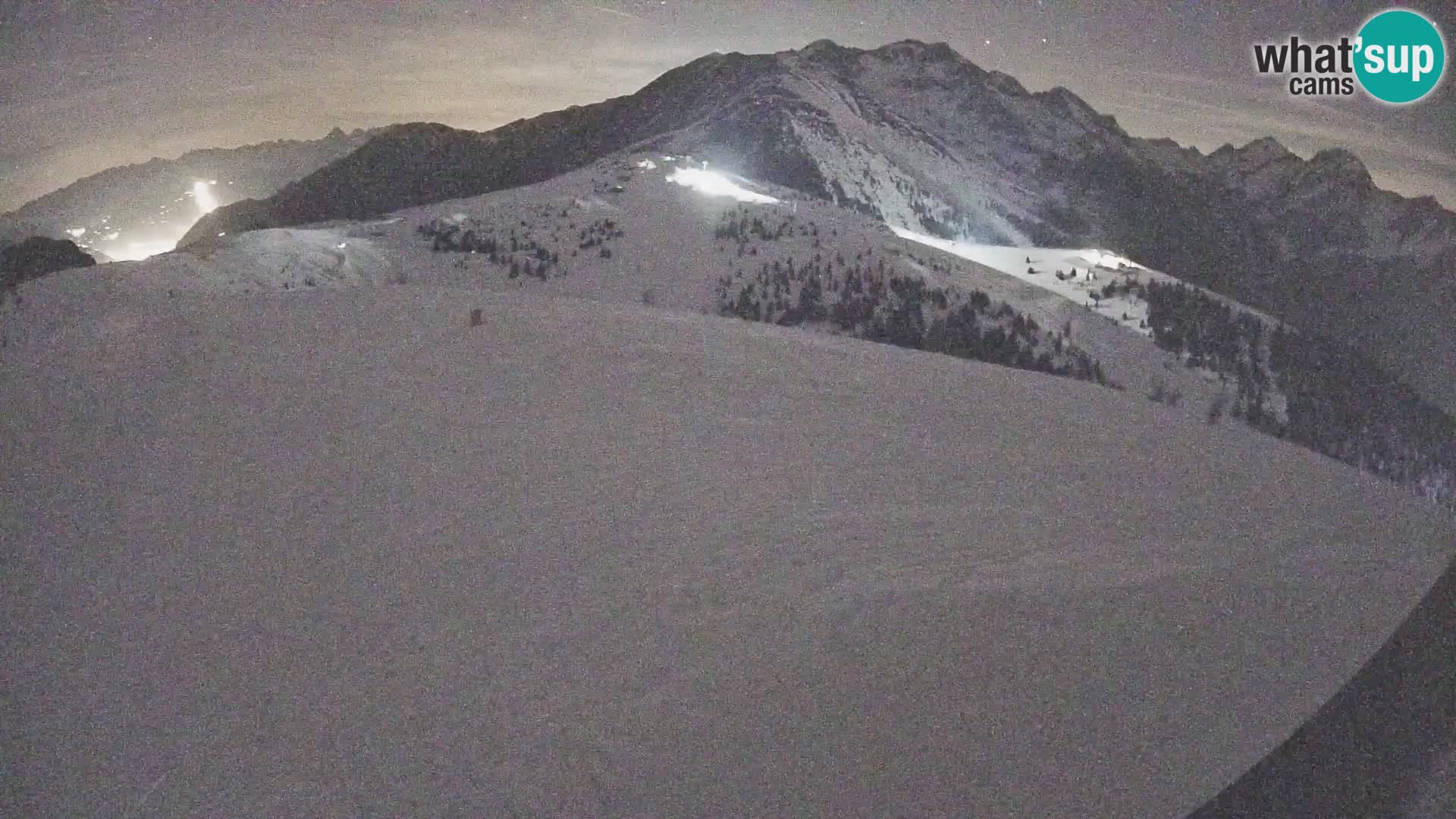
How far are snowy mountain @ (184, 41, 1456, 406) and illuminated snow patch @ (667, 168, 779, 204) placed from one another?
13.2m

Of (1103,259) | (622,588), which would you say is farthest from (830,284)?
(1103,259)

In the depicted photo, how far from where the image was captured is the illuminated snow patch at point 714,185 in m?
29.6

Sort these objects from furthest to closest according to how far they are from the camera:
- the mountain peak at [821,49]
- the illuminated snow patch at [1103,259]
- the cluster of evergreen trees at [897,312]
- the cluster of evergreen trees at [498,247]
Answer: the mountain peak at [821,49] < the illuminated snow patch at [1103,259] < the cluster of evergreen trees at [498,247] < the cluster of evergreen trees at [897,312]

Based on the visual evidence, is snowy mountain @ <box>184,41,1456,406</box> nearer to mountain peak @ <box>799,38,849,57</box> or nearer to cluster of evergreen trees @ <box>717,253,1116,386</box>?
mountain peak @ <box>799,38,849,57</box>

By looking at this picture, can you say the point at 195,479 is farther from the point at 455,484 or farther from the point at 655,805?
the point at 655,805

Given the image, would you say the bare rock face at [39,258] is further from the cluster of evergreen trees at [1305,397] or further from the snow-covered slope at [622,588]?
the cluster of evergreen trees at [1305,397]

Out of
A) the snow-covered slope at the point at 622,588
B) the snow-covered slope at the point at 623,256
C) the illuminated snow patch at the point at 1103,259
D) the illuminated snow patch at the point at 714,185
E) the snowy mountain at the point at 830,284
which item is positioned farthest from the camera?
the illuminated snow patch at the point at 1103,259

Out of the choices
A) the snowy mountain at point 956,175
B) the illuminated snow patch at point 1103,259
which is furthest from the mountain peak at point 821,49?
the illuminated snow patch at point 1103,259

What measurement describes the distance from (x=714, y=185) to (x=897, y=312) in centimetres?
1767

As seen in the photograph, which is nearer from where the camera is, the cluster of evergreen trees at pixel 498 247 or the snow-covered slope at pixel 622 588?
the snow-covered slope at pixel 622 588

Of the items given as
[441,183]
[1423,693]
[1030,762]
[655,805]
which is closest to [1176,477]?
[1423,693]

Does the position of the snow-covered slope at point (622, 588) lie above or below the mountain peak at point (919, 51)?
below

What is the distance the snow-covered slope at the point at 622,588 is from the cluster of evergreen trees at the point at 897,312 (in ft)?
26.8

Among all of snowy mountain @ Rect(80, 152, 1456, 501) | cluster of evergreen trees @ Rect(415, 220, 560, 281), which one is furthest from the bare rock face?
cluster of evergreen trees @ Rect(415, 220, 560, 281)
